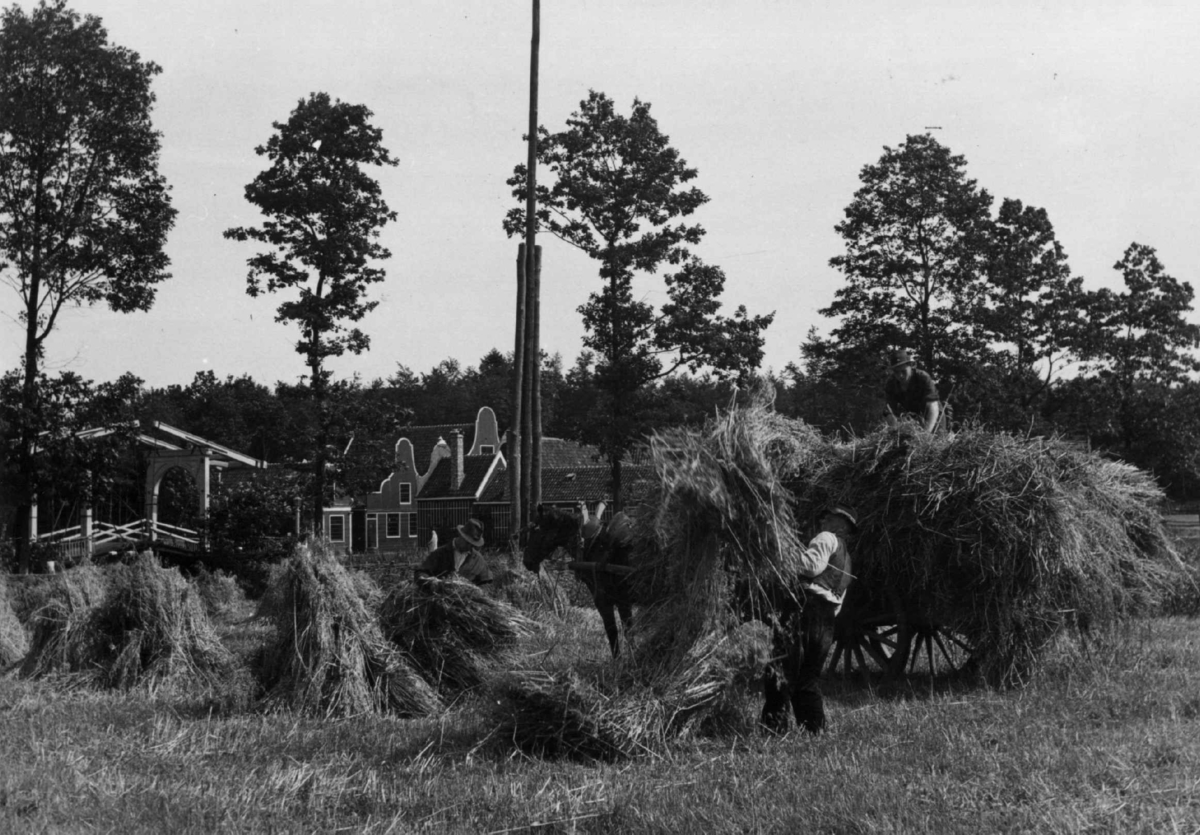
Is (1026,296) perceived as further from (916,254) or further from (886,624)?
(886,624)

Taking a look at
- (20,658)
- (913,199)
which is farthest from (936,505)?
(913,199)

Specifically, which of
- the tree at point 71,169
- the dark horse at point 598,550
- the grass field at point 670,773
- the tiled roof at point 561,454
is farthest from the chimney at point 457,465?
the grass field at point 670,773

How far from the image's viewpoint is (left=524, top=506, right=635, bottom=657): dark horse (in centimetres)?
1170

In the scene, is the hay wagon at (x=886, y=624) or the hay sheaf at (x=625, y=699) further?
the hay wagon at (x=886, y=624)

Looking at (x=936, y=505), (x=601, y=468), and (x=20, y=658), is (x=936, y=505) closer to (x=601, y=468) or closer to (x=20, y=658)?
(x=20, y=658)

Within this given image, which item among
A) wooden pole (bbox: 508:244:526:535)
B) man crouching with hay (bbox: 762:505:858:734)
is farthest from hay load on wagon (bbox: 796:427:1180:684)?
wooden pole (bbox: 508:244:526:535)

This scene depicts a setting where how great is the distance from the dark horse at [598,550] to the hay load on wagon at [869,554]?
1.91 m

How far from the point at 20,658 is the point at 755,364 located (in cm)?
2248

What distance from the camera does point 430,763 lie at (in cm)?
777

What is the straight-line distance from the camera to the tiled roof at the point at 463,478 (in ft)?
218

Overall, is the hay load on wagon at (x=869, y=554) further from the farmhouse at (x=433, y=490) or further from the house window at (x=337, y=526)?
the farmhouse at (x=433, y=490)

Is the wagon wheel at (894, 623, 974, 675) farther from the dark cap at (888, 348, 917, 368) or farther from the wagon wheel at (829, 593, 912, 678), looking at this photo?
the dark cap at (888, 348, 917, 368)

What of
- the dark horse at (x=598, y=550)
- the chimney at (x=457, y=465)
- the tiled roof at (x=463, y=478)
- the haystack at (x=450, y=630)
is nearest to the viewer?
the haystack at (x=450, y=630)

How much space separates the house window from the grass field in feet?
162
